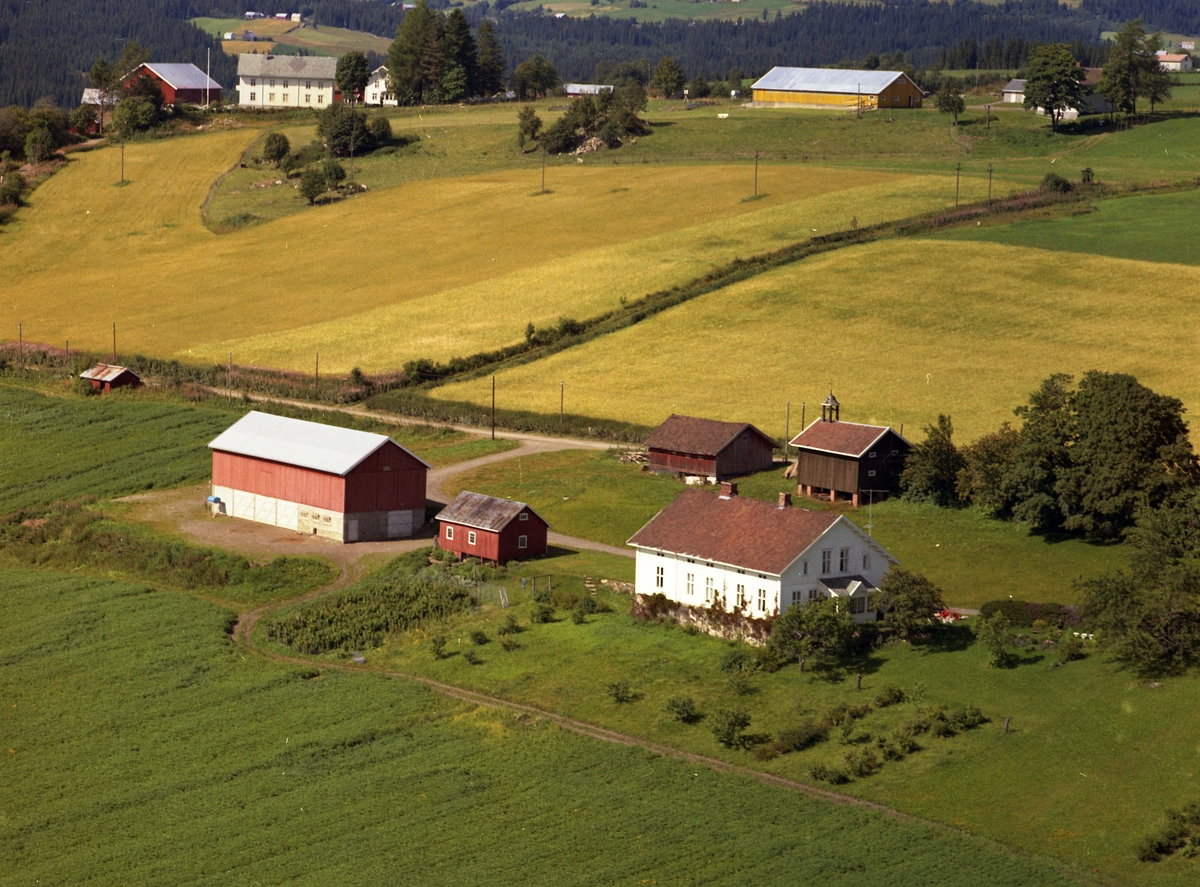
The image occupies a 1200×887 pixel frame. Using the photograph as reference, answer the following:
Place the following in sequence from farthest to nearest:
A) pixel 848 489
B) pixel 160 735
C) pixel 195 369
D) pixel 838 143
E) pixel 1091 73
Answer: pixel 1091 73 < pixel 838 143 < pixel 195 369 < pixel 848 489 < pixel 160 735

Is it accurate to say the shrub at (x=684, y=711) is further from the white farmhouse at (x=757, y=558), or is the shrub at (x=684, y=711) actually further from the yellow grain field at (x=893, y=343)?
the yellow grain field at (x=893, y=343)

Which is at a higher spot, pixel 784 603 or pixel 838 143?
pixel 838 143

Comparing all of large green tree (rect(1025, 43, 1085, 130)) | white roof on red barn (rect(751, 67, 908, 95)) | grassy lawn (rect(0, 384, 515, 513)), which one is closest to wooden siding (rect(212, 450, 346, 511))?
grassy lawn (rect(0, 384, 515, 513))

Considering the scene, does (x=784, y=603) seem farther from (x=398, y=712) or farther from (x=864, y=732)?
(x=398, y=712)

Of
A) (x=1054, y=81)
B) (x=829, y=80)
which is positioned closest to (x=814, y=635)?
(x=1054, y=81)

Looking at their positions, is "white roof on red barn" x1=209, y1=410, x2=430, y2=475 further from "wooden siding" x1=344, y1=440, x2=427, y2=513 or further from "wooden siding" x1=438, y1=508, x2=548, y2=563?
"wooden siding" x1=438, y1=508, x2=548, y2=563

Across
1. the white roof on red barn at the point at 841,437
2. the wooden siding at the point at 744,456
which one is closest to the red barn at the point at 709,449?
the wooden siding at the point at 744,456

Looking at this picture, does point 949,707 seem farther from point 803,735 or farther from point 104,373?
point 104,373

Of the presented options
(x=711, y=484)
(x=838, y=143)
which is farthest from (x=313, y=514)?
(x=838, y=143)
